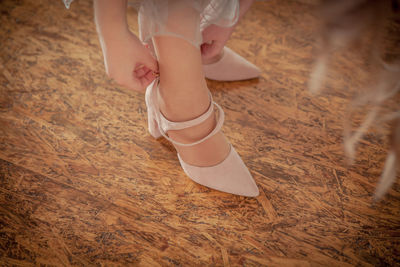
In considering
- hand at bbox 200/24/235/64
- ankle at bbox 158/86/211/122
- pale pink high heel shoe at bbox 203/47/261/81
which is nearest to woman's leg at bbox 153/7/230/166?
ankle at bbox 158/86/211/122

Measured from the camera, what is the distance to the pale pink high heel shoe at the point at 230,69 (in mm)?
900

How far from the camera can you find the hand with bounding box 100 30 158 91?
19.7 inches

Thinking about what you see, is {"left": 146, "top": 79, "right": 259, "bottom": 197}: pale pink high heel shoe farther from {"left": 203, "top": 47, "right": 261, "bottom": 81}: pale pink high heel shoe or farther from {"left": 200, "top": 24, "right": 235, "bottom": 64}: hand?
{"left": 203, "top": 47, "right": 261, "bottom": 81}: pale pink high heel shoe

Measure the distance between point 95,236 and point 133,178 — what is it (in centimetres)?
16

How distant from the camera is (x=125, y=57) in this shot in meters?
0.52

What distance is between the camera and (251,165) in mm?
743

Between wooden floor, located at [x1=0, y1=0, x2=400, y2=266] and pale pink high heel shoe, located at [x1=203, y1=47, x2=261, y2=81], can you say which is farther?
pale pink high heel shoe, located at [x1=203, y1=47, x2=261, y2=81]

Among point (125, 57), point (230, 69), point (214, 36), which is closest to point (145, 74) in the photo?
point (125, 57)

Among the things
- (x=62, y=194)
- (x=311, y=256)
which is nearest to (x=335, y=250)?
(x=311, y=256)

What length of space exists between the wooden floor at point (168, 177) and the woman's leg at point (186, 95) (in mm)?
95

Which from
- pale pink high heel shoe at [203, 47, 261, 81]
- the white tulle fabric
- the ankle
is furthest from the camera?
pale pink high heel shoe at [203, 47, 261, 81]

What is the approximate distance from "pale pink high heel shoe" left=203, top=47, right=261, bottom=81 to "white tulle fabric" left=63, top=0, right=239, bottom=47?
377mm

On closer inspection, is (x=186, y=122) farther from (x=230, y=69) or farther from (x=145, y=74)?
(x=230, y=69)

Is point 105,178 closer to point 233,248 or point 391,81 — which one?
point 233,248
